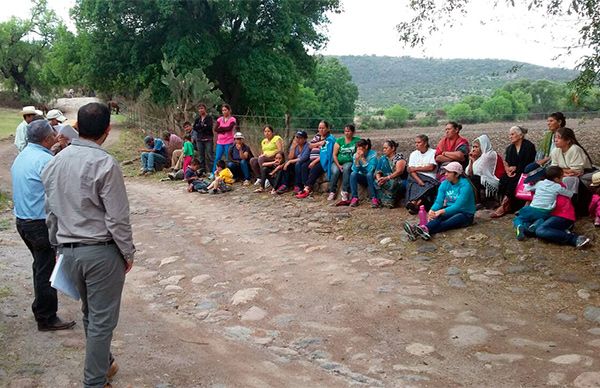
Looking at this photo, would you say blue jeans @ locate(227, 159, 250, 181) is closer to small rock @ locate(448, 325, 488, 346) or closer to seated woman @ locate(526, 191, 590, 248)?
seated woman @ locate(526, 191, 590, 248)

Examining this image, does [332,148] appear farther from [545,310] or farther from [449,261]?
[545,310]

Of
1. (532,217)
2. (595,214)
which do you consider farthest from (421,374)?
(595,214)

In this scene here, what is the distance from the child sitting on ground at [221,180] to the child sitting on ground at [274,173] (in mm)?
816

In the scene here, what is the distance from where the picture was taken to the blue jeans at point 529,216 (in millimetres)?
6355

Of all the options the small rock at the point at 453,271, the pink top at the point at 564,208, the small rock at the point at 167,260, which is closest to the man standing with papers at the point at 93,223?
the small rock at the point at 167,260

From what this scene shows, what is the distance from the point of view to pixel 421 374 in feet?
12.6

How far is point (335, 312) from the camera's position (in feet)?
16.5

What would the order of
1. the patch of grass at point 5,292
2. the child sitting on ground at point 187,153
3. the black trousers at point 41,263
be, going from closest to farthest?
the black trousers at point 41,263 < the patch of grass at point 5,292 < the child sitting on ground at point 187,153

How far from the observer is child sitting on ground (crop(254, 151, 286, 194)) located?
10484mm

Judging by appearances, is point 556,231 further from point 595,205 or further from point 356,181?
point 356,181

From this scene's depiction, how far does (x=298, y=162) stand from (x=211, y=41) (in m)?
15.8

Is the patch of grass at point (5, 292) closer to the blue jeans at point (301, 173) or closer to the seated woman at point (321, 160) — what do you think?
the seated woman at point (321, 160)

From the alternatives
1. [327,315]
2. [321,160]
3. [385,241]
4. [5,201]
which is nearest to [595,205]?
[385,241]

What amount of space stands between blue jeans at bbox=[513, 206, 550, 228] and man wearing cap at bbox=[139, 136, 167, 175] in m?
10.0
